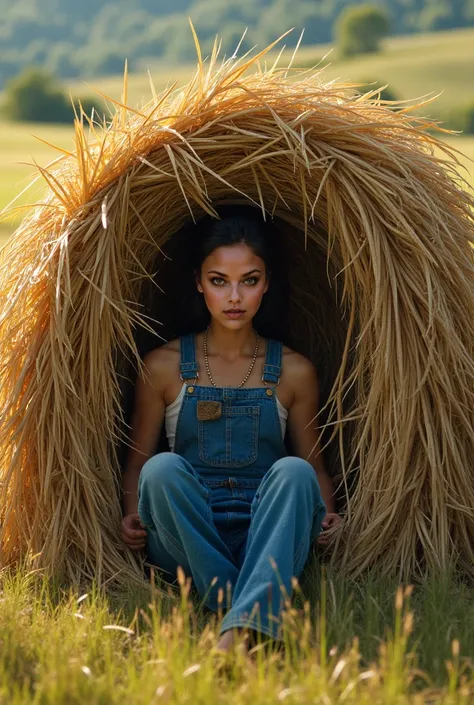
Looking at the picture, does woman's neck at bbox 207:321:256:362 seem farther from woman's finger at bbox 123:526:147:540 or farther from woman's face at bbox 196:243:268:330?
woman's finger at bbox 123:526:147:540

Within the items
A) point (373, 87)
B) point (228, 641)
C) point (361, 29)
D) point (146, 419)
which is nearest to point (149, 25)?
point (361, 29)

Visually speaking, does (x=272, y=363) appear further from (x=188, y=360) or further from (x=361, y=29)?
(x=361, y=29)

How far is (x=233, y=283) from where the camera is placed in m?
2.83

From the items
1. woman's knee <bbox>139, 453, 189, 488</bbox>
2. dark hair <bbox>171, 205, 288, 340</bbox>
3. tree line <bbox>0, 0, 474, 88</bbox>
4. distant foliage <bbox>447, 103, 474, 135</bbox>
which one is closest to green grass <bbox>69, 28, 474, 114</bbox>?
distant foliage <bbox>447, 103, 474, 135</bbox>

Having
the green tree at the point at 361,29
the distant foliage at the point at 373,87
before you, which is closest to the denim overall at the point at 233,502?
the distant foliage at the point at 373,87

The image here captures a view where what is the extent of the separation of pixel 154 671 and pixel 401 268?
52.9 inches

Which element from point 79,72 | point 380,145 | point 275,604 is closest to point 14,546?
point 275,604

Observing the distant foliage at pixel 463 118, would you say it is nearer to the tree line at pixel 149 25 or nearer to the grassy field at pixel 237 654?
the tree line at pixel 149 25

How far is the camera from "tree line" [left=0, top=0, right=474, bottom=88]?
85.2 meters

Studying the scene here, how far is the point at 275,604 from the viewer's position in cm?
221

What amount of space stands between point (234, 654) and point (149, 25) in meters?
110

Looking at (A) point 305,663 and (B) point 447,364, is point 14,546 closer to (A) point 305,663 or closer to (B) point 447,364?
(A) point 305,663

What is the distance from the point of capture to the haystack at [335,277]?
264cm

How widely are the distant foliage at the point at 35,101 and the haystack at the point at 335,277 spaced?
201 ft
